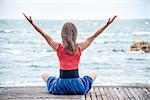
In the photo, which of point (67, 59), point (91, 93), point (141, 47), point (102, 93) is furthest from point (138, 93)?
point (141, 47)

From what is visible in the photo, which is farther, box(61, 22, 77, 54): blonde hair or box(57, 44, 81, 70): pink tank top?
box(57, 44, 81, 70): pink tank top

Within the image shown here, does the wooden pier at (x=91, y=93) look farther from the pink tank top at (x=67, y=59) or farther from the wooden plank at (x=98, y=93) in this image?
the pink tank top at (x=67, y=59)

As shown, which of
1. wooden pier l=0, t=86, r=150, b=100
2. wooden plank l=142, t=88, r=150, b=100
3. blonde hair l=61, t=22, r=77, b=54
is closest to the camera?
blonde hair l=61, t=22, r=77, b=54

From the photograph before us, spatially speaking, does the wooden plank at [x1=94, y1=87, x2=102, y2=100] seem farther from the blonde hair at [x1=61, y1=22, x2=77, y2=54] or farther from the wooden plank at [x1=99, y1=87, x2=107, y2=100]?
the blonde hair at [x1=61, y1=22, x2=77, y2=54]

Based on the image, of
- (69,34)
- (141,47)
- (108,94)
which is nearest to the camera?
(69,34)

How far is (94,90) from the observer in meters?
4.44

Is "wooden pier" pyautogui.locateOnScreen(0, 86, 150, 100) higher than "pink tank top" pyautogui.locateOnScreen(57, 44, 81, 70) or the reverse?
the reverse

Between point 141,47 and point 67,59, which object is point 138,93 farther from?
point 141,47

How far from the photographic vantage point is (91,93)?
14.0ft

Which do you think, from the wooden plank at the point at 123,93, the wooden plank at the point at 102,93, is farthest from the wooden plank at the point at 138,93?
the wooden plank at the point at 102,93

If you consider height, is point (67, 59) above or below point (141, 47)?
above

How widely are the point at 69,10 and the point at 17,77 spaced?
5273 centimetres

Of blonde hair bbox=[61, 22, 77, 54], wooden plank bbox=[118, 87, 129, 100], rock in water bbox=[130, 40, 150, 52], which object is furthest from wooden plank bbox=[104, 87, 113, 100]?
rock in water bbox=[130, 40, 150, 52]

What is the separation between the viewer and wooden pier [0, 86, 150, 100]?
4019 millimetres
